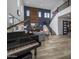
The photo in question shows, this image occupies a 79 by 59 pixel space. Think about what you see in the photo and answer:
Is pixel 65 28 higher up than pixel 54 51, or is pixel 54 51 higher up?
pixel 65 28

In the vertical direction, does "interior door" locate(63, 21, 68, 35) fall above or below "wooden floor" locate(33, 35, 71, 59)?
above

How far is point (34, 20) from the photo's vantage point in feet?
59.9

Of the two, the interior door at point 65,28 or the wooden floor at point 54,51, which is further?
the interior door at point 65,28

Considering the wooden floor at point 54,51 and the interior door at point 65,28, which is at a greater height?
the interior door at point 65,28

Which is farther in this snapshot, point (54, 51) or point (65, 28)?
point (65, 28)

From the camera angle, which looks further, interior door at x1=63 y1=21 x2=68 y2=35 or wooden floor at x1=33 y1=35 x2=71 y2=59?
interior door at x1=63 y1=21 x2=68 y2=35
